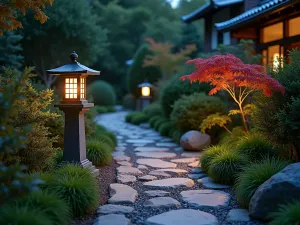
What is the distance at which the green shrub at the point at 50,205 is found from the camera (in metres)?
3.71

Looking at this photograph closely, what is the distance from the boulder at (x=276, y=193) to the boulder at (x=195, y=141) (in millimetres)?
4688

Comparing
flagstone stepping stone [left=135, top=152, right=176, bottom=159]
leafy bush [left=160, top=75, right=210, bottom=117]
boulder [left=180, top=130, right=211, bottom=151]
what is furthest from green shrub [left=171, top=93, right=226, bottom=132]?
flagstone stepping stone [left=135, top=152, right=176, bottom=159]

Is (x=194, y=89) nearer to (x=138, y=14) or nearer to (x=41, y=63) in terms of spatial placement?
(x=41, y=63)

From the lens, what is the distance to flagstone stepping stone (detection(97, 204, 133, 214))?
4.42 meters

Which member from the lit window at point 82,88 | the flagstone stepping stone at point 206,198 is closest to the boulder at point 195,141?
the flagstone stepping stone at point 206,198

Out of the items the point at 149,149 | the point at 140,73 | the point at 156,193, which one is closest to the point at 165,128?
the point at 149,149

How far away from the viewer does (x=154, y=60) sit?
1981cm

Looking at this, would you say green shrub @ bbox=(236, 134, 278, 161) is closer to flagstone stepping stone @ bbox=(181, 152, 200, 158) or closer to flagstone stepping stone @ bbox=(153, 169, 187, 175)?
flagstone stepping stone @ bbox=(153, 169, 187, 175)

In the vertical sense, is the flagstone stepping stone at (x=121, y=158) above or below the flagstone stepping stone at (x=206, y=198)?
above

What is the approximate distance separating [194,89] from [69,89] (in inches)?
241

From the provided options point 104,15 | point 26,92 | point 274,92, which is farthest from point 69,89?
point 104,15

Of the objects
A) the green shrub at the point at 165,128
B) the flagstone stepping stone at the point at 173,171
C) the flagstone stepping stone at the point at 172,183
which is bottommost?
the flagstone stepping stone at the point at 172,183

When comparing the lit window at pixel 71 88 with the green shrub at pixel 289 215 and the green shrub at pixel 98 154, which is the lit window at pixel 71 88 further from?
the green shrub at pixel 289 215

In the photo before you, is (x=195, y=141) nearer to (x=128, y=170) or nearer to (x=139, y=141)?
(x=139, y=141)
